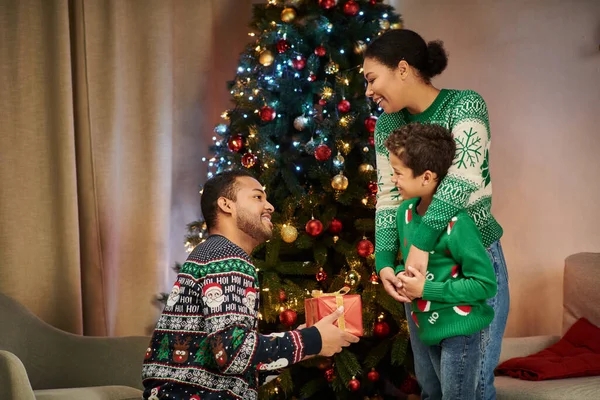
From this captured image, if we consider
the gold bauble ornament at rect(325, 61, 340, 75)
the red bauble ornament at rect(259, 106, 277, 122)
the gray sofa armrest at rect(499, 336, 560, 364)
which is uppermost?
the gold bauble ornament at rect(325, 61, 340, 75)

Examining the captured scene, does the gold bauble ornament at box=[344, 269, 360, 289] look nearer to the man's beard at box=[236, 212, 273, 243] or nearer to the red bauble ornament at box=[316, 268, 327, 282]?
the red bauble ornament at box=[316, 268, 327, 282]

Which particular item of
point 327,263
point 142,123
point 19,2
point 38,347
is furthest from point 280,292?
point 19,2

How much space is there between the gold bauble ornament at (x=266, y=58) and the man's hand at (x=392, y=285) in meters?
1.73

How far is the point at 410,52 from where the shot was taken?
216 cm

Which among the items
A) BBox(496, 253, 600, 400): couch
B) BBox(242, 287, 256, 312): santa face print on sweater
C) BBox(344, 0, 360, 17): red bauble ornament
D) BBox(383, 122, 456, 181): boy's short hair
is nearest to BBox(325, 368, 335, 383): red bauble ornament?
BBox(496, 253, 600, 400): couch

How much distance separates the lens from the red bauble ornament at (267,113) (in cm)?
350

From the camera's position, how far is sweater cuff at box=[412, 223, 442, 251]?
1923 millimetres

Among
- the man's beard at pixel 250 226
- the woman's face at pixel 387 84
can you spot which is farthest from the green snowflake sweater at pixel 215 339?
the woman's face at pixel 387 84

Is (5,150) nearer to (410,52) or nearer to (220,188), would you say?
(220,188)

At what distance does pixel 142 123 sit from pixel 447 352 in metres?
2.68

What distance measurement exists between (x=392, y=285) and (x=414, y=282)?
13 cm

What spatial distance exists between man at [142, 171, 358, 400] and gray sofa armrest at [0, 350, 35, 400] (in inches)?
21.4

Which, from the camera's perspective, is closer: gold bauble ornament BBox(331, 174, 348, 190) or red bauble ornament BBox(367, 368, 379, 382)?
gold bauble ornament BBox(331, 174, 348, 190)

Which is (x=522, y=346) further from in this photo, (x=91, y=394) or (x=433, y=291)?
(x=91, y=394)
